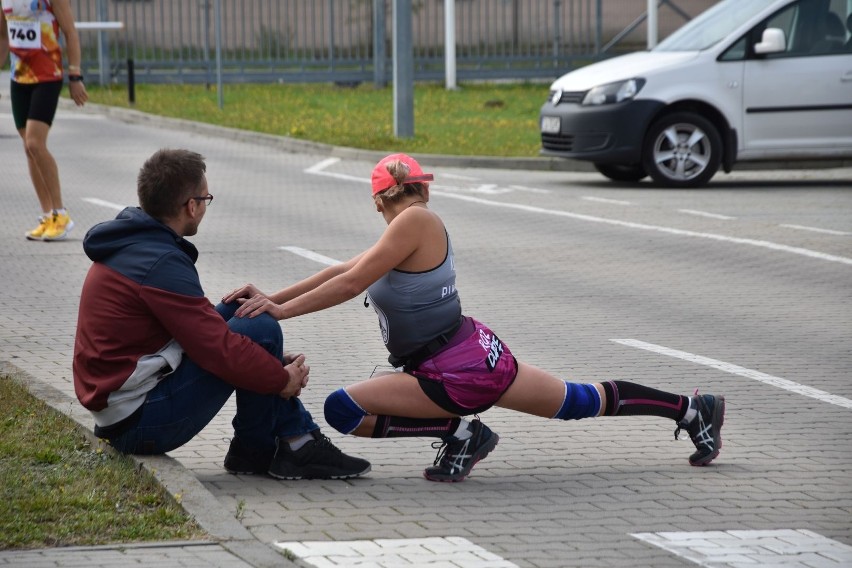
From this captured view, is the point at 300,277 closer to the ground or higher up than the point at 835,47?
closer to the ground

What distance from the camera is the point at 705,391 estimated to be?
747 centimetres

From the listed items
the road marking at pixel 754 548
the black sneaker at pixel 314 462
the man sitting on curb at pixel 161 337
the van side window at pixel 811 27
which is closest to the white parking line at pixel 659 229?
the van side window at pixel 811 27

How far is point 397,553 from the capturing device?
15.9 ft

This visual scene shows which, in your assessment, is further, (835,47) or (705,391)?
(835,47)

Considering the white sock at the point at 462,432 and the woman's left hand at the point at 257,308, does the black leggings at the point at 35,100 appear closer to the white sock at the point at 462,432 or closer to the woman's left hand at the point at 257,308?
the woman's left hand at the point at 257,308

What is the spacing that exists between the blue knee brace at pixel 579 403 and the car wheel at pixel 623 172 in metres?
12.2

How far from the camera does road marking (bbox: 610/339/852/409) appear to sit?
7339 millimetres

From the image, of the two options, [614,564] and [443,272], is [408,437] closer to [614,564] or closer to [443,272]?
[443,272]

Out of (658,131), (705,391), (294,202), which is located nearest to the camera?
(705,391)

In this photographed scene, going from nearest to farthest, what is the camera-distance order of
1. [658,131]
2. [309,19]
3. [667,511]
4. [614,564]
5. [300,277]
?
[614,564] → [667,511] → [300,277] → [658,131] → [309,19]

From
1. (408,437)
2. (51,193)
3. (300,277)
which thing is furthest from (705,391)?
(51,193)

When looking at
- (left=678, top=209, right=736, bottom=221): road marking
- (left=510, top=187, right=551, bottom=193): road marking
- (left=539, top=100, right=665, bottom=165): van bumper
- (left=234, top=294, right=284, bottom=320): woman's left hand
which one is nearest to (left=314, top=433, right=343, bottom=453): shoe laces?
(left=234, top=294, right=284, bottom=320): woman's left hand

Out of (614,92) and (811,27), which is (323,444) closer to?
(614,92)

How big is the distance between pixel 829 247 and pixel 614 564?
8350 mm
